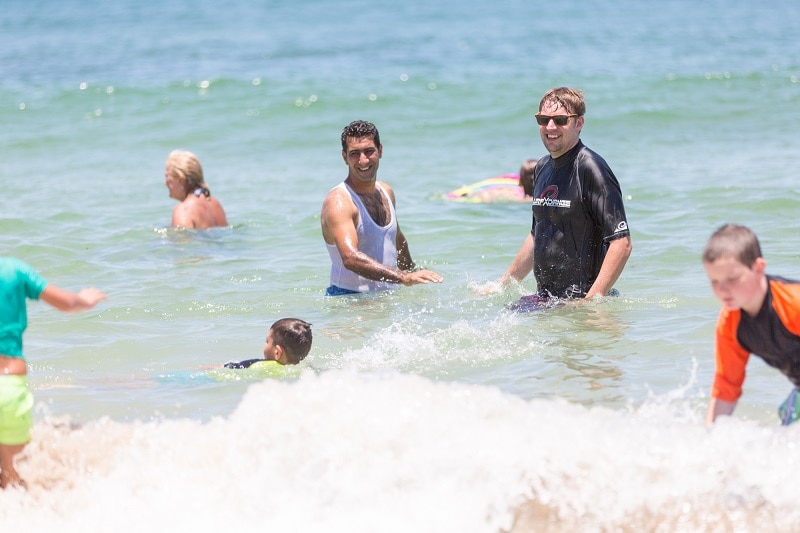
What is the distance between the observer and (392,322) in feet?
24.6

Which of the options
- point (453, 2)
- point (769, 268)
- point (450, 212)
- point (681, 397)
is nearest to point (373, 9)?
point (453, 2)

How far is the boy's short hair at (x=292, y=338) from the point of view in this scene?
6359mm

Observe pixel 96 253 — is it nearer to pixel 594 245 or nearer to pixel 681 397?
pixel 594 245

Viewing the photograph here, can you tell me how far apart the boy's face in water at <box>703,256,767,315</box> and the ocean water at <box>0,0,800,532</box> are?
56cm

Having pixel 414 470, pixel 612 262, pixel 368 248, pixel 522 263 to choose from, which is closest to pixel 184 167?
pixel 368 248

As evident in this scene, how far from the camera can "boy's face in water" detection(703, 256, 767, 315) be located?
380 centimetres

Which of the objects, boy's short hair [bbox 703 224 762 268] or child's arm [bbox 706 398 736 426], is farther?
child's arm [bbox 706 398 736 426]

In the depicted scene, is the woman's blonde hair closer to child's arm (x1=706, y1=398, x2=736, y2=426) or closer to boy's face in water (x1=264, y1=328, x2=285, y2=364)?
boy's face in water (x1=264, y1=328, x2=285, y2=364)

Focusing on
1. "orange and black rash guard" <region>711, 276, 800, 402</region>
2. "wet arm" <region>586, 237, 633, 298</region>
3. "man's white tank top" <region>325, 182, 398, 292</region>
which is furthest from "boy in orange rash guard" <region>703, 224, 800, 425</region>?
"man's white tank top" <region>325, 182, 398, 292</region>

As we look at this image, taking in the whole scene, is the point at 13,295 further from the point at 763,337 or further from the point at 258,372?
the point at 763,337

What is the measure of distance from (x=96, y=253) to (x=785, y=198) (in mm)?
7068

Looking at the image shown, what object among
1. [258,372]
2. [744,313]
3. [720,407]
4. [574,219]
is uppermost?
[574,219]

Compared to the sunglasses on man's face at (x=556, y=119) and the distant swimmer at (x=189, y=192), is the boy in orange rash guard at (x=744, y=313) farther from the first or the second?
the distant swimmer at (x=189, y=192)

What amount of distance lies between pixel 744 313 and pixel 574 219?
269 centimetres
